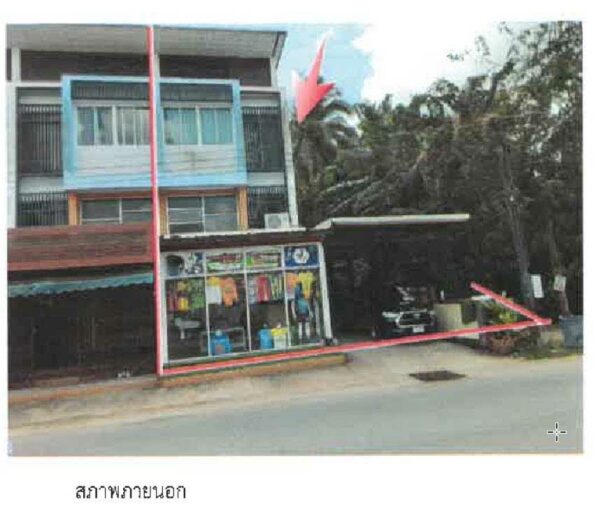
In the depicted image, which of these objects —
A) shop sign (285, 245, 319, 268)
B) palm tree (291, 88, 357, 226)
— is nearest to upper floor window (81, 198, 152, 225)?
shop sign (285, 245, 319, 268)

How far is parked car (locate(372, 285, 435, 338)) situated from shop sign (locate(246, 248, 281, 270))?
5.84 ft

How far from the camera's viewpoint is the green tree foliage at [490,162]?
6680mm

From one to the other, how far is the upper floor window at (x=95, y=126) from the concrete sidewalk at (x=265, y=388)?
373 cm

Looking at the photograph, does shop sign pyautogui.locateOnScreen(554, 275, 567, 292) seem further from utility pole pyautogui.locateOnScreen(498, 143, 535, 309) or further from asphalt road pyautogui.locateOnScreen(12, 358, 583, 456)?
asphalt road pyautogui.locateOnScreen(12, 358, 583, 456)

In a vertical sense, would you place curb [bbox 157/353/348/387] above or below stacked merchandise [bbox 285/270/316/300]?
below

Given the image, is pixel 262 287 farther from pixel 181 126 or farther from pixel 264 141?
pixel 181 126

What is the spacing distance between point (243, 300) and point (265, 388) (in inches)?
71.0

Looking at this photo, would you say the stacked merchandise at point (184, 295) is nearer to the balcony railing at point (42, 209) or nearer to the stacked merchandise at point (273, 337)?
the stacked merchandise at point (273, 337)

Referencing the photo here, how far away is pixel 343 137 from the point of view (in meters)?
10.1

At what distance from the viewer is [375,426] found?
17.1 ft

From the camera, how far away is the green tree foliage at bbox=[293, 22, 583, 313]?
6680 mm

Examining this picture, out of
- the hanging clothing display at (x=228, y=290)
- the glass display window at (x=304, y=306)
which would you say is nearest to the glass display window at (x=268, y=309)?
the glass display window at (x=304, y=306)
